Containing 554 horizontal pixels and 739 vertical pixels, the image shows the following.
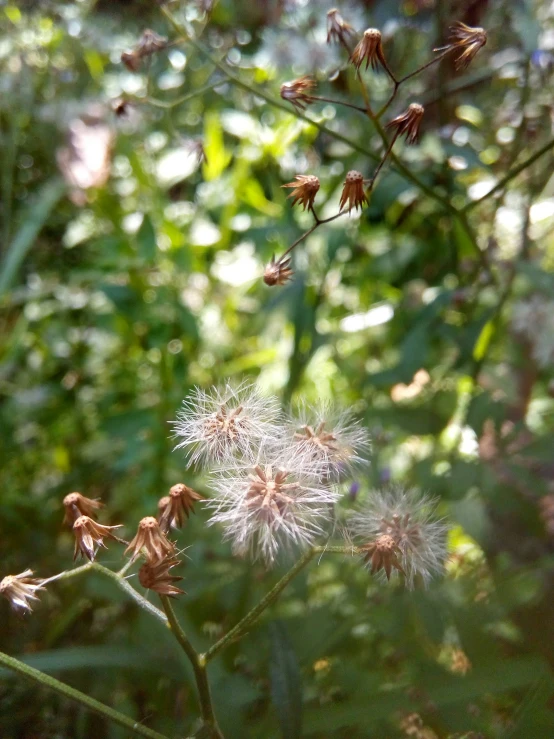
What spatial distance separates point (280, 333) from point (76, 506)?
2.41 feet

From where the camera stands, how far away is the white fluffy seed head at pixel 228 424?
16.4 inches

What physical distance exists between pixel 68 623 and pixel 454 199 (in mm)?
720

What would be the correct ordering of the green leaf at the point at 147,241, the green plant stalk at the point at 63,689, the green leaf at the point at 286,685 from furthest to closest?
the green leaf at the point at 147,241
the green leaf at the point at 286,685
the green plant stalk at the point at 63,689

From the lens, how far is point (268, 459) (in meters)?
0.41

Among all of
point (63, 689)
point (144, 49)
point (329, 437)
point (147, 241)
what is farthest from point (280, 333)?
point (63, 689)

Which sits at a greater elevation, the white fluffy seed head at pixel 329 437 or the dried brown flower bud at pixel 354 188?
the dried brown flower bud at pixel 354 188

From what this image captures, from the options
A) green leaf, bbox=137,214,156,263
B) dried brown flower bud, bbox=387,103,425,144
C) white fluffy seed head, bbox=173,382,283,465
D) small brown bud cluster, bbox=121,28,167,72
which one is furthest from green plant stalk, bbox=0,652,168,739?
green leaf, bbox=137,214,156,263

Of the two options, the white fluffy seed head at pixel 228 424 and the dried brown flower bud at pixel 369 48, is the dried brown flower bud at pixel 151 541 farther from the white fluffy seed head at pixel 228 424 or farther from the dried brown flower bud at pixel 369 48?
the dried brown flower bud at pixel 369 48

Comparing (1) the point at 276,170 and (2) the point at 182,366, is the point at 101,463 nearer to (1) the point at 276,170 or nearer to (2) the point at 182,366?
(2) the point at 182,366

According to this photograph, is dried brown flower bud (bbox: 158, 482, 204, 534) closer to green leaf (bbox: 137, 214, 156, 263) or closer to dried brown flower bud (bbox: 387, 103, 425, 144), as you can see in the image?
dried brown flower bud (bbox: 387, 103, 425, 144)

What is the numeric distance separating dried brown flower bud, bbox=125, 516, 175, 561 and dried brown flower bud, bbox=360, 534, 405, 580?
0.36ft

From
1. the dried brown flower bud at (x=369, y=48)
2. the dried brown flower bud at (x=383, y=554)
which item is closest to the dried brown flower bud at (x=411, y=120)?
the dried brown flower bud at (x=369, y=48)

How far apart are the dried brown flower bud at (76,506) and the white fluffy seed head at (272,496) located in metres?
0.08

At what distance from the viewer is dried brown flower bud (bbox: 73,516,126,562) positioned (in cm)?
38
